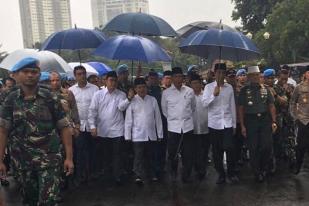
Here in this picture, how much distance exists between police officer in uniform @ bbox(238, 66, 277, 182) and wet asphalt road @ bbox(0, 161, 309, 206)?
42 cm

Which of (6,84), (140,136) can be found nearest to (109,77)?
(140,136)

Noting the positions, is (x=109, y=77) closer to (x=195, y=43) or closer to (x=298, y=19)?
(x=195, y=43)

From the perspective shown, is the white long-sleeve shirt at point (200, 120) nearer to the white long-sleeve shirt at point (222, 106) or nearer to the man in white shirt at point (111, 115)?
the white long-sleeve shirt at point (222, 106)

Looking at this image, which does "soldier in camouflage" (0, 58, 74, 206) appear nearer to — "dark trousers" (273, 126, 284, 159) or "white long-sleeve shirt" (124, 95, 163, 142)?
"white long-sleeve shirt" (124, 95, 163, 142)

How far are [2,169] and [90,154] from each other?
310cm

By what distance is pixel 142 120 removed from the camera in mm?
6941

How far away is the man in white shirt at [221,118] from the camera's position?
6688 mm

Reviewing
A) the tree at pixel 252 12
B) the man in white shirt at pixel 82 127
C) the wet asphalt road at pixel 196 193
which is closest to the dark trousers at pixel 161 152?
the wet asphalt road at pixel 196 193

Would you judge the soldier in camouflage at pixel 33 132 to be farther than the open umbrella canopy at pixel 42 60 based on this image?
No

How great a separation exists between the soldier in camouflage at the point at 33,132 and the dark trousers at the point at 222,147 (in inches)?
124

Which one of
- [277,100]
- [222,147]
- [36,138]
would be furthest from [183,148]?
[36,138]

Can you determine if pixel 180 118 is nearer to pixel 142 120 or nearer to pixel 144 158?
pixel 142 120

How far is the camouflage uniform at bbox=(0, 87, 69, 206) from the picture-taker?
13.3 feet

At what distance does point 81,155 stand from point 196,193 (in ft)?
6.25
